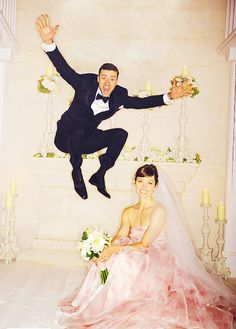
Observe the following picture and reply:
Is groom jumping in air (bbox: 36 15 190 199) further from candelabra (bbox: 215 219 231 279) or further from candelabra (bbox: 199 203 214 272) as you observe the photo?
candelabra (bbox: 215 219 231 279)

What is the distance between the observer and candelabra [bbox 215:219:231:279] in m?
4.40

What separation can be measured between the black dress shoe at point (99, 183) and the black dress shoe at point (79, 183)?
0.40 ft

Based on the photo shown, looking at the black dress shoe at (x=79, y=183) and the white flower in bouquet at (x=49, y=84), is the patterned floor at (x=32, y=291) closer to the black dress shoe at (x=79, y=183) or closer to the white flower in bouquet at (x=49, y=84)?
the black dress shoe at (x=79, y=183)

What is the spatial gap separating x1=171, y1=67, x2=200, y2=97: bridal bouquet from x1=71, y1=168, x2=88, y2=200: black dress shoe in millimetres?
1776

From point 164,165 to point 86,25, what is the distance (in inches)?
87.2

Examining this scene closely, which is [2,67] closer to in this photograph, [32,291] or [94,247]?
[32,291]

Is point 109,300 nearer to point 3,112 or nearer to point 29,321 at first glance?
point 29,321

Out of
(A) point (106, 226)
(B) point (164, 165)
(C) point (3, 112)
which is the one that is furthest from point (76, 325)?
(C) point (3, 112)

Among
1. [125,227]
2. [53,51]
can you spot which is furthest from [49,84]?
[125,227]

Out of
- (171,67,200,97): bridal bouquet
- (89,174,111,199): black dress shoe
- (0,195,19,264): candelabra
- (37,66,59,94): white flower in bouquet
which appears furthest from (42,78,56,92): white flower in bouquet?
(171,67,200,97): bridal bouquet

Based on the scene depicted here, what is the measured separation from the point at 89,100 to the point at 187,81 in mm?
1329

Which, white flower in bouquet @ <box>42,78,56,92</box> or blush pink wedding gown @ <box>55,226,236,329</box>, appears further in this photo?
white flower in bouquet @ <box>42,78,56,92</box>

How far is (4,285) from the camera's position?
3646mm

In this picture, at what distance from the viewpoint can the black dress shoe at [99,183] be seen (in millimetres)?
4816
